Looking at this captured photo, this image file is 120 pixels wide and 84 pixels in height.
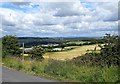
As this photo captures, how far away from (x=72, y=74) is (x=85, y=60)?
125 inches

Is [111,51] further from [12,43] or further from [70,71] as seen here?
[12,43]

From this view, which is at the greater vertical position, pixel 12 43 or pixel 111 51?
pixel 111 51

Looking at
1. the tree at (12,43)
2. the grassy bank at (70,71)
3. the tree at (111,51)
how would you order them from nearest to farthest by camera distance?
the grassy bank at (70,71)
the tree at (111,51)
the tree at (12,43)

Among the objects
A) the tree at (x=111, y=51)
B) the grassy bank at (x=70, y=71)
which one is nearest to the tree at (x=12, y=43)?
the grassy bank at (x=70, y=71)

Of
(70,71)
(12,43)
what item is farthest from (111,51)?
(12,43)

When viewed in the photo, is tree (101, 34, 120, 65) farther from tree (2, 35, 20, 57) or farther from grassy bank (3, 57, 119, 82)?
tree (2, 35, 20, 57)

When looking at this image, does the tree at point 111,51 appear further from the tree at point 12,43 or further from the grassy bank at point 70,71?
the tree at point 12,43

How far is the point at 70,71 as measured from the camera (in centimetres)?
1909

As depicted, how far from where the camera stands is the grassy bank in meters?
16.0

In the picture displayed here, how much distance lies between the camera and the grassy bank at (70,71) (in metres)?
16.0

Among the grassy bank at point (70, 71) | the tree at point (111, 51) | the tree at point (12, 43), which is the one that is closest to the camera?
the grassy bank at point (70, 71)

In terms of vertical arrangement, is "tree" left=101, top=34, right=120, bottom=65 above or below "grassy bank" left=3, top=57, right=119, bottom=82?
above

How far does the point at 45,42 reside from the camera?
5919 cm

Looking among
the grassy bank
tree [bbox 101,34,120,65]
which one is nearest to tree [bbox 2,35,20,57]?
the grassy bank
